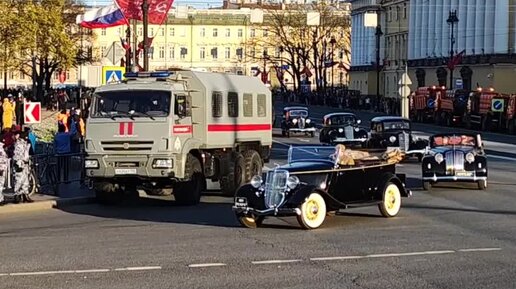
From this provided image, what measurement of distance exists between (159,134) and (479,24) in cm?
7795

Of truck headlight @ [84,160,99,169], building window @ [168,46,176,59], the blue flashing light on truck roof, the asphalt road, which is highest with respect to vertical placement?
building window @ [168,46,176,59]

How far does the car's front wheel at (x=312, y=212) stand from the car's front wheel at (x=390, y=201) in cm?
197

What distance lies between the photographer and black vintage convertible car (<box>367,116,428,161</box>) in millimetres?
35688

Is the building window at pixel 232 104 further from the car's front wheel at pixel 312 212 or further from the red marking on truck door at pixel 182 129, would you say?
the car's front wheel at pixel 312 212

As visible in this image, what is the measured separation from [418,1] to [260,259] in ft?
337

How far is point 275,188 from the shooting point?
16891 millimetres

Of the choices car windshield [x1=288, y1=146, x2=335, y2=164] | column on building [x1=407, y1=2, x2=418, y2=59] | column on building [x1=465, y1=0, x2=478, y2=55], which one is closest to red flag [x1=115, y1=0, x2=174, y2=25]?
car windshield [x1=288, y1=146, x2=335, y2=164]

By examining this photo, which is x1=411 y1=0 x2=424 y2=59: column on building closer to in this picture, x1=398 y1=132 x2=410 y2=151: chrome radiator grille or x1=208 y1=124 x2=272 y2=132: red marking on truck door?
x1=398 y1=132 x2=410 y2=151: chrome radiator grille

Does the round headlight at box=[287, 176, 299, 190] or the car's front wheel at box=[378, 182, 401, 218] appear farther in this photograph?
the car's front wheel at box=[378, 182, 401, 218]

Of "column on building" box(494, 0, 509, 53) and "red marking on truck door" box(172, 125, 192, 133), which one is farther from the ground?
"column on building" box(494, 0, 509, 53)

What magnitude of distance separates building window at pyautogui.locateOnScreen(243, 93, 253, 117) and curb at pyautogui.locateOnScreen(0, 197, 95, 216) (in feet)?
15.2

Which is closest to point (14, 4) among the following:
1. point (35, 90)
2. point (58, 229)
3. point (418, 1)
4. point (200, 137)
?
point (35, 90)

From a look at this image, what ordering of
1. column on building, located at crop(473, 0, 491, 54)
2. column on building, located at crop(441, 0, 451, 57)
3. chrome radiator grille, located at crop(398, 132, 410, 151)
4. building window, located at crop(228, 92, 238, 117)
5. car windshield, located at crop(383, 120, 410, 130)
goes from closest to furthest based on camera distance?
building window, located at crop(228, 92, 238, 117), chrome radiator grille, located at crop(398, 132, 410, 151), car windshield, located at crop(383, 120, 410, 130), column on building, located at crop(473, 0, 491, 54), column on building, located at crop(441, 0, 451, 57)

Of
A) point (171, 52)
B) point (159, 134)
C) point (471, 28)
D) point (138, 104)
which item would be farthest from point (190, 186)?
point (171, 52)
